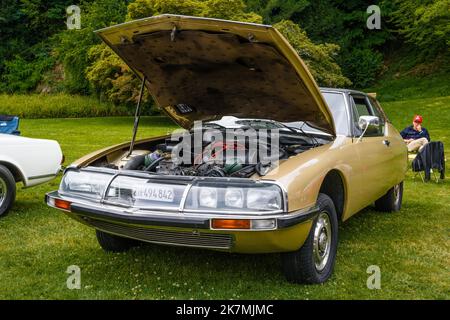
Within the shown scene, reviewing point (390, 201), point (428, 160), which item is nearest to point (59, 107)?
point (428, 160)

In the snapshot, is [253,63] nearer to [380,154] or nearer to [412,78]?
[380,154]

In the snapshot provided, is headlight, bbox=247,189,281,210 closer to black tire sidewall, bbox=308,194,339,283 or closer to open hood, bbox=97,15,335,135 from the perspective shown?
black tire sidewall, bbox=308,194,339,283

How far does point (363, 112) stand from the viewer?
5.96 metres

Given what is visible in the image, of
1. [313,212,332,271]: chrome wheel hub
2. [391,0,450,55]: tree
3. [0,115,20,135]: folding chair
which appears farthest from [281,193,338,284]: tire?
[391,0,450,55]: tree

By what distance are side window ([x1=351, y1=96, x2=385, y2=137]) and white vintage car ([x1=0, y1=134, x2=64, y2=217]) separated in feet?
12.1

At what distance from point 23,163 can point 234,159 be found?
3.07 metres

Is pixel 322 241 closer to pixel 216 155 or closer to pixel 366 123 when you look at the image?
pixel 216 155

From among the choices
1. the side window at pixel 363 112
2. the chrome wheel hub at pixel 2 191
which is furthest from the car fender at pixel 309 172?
the chrome wheel hub at pixel 2 191

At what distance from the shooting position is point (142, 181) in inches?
146

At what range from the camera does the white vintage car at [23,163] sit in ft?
19.8

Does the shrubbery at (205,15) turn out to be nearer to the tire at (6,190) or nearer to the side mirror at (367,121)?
the tire at (6,190)

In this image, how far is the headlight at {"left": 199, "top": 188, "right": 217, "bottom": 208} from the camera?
138 inches

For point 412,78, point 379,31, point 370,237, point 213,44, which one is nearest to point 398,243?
point 370,237

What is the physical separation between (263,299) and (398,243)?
6.90ft
